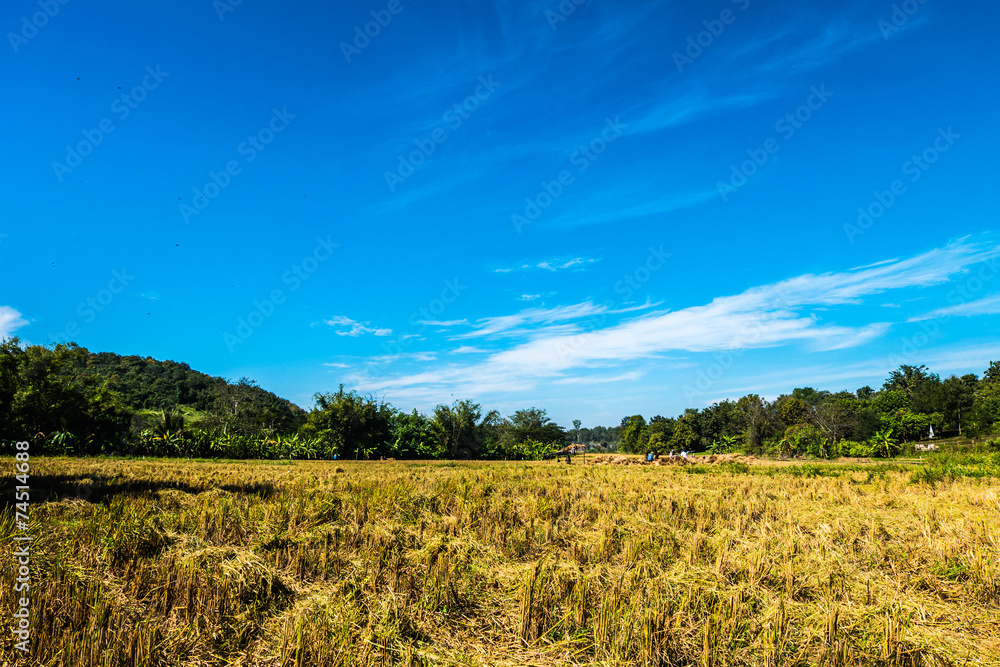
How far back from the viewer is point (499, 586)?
5.29 meters

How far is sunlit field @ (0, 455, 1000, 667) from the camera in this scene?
3795 millimetres

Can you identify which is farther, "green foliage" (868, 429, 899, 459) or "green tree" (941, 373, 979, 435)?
"green tree" (941, 373, 979, 435)

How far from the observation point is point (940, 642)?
3.99 m

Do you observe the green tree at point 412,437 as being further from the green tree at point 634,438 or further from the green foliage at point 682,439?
the green tree at point 634,438

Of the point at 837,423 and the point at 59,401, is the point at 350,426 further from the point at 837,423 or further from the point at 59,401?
the point at 837,423

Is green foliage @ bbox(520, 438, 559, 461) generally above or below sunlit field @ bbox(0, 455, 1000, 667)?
below

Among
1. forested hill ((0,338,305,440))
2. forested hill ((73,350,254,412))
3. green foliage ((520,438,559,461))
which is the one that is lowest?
green foliage ((520,438,559,461))

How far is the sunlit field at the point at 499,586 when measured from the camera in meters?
3.79

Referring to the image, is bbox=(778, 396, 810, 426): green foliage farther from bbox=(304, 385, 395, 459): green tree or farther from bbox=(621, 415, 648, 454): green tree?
bbox=(304, 385, 395, 459): green tree

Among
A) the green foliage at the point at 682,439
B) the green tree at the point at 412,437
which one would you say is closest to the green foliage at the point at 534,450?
the green tree at the point at 412,437

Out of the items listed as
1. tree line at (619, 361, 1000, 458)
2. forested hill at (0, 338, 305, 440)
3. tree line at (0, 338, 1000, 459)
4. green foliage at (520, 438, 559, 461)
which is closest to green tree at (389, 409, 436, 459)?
tree line at (0, 338, 1000, 459)

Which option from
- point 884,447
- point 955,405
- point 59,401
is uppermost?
point 955,405

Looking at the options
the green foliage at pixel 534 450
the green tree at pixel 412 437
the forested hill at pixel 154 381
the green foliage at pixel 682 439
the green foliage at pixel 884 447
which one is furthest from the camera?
the forested hill at pixel 154 381

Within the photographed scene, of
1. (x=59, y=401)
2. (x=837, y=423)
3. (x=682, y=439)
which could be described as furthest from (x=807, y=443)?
(x=59, y=401)
